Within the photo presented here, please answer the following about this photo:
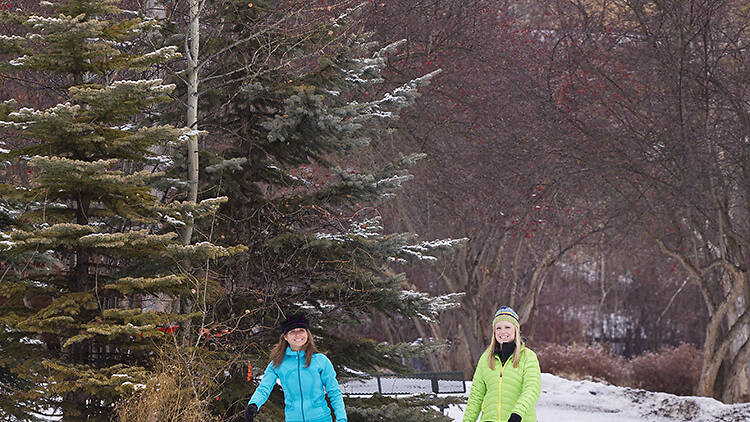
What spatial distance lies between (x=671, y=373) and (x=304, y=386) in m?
19.1

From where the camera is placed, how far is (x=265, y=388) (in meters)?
6.18

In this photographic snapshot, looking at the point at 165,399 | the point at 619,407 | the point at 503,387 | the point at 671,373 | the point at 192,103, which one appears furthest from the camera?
the point at 671,373

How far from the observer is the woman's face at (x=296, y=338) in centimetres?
622

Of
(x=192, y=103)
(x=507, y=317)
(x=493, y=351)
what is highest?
(x=192, y=103)

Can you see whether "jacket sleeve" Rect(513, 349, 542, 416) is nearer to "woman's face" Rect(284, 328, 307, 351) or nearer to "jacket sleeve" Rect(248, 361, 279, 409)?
"woman's face" Rect(284, 328, 307, 351)

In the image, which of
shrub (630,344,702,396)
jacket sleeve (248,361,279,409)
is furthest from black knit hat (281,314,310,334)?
shrub (630,344,702,396)

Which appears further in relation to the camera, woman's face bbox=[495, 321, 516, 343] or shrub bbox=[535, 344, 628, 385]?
shrub bbox=[535, 344, 628, 385]

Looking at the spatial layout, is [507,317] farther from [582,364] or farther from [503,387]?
[582,364]

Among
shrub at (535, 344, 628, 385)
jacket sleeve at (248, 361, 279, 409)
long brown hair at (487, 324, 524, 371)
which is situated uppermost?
long brown hair at (487, 324, 524, 371)

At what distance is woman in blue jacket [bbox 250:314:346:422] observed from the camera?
6195 millimetres

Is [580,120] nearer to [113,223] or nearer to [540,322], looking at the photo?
[113,223]

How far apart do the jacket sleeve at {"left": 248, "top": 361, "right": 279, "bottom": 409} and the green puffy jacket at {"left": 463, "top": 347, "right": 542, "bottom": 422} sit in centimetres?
138

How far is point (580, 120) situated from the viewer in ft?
59.7

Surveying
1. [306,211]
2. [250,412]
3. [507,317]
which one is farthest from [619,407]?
[250,412]
